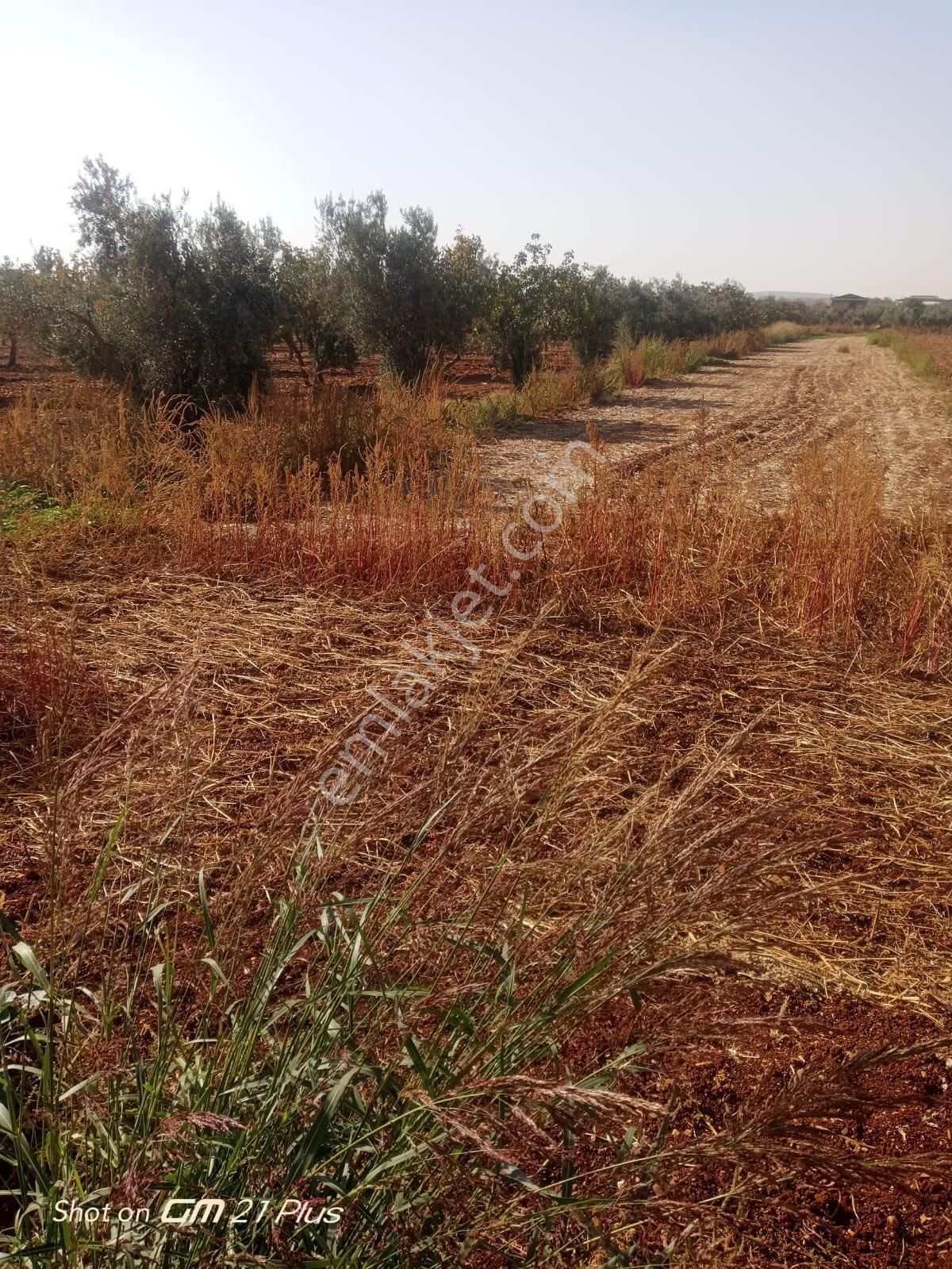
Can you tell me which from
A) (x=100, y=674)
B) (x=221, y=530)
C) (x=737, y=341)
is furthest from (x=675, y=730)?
(x=737, y=341)

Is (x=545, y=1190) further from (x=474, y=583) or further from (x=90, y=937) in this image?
(x=474, y=583)

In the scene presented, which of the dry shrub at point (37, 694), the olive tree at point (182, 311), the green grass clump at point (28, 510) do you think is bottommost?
the dry shrub at point (37, 694)

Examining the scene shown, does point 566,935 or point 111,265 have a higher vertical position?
point 111,265

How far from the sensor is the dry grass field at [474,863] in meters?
0.95

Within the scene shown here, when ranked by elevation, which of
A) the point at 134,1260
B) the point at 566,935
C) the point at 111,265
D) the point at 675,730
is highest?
the point at 111,265

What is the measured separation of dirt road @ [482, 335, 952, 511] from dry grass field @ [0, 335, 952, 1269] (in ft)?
3.27

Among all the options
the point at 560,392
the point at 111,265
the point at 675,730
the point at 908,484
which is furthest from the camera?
the point at 560,392

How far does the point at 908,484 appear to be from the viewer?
6.83 meters

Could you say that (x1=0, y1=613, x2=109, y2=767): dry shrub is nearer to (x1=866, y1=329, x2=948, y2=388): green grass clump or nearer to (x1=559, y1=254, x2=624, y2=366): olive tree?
(x1=559, y1=254, x2=624, y2=366): olive tree

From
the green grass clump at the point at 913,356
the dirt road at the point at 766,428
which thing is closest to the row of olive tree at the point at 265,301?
the dirt road at the point at 766,428

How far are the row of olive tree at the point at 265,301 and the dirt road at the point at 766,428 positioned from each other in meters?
2.36

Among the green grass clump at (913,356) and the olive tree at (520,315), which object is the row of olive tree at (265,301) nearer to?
the olive tree at (520,315)

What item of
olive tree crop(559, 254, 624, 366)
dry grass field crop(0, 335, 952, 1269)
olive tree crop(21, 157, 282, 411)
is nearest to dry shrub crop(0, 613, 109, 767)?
dry grass field crop(0, 335, 952, 1269)

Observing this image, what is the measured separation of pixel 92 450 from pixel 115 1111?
5373 millimetres
